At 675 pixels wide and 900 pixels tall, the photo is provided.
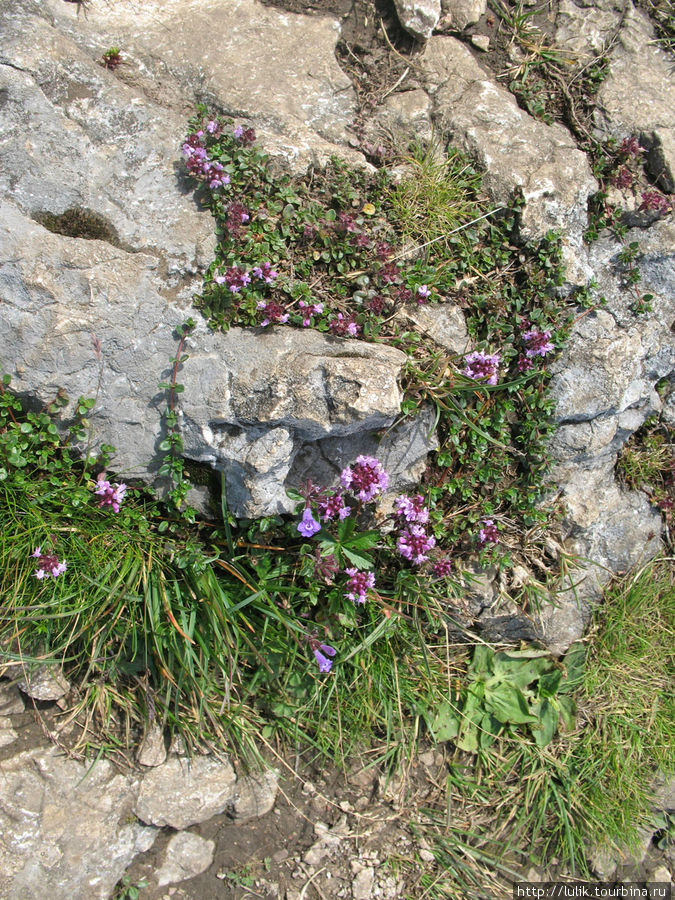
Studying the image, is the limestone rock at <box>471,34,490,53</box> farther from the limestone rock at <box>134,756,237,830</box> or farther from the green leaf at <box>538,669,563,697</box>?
the limestone rock at <box>134,756,237,830</box>

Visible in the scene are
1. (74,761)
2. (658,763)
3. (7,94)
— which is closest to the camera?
(7,94)

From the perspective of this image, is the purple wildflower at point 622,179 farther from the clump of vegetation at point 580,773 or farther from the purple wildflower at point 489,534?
the clump of vegetation at point 580,773

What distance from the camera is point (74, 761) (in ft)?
12.1

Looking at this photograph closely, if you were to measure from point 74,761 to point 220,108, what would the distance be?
159 inches

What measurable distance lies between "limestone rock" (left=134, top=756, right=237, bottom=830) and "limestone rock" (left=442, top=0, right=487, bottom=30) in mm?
5072

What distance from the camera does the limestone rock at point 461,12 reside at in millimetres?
4277

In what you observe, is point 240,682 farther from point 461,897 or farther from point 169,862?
point 461,897

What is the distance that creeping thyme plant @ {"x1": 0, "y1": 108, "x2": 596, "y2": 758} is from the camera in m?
3.52

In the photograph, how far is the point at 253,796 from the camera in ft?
12.9

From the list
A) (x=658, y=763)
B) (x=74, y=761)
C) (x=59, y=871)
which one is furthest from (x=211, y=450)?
(x=658, y=763)

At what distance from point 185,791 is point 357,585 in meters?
1.66

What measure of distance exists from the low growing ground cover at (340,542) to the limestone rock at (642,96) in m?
1.11

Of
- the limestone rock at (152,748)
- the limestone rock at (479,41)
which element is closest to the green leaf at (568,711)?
the limestone rock at (152,748)

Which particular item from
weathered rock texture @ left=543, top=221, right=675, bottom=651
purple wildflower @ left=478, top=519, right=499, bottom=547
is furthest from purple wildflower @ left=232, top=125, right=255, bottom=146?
purple wildflower @ left=478, top=519, right=499, bottom=547
